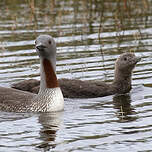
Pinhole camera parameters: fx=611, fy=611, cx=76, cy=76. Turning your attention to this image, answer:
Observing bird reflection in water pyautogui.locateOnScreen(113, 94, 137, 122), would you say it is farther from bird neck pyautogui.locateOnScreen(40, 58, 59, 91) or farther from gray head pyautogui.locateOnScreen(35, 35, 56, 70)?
gray head pyautogui.locateOnScreen(35, 35, 56, 70)

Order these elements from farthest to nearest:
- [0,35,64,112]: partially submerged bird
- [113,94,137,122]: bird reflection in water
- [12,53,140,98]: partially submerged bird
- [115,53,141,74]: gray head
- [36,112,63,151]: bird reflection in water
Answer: [115,53,141,74]: gray head → [12,53,140,98]: partially submerged bird → [0,35,64,112]: partially submerged bird → [113,94,137,122]: bird reflection in water → [36,112,63,151]: bird reflection in water

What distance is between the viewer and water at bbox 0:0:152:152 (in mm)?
9469

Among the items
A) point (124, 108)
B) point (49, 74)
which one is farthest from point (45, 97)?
point (124, 108)

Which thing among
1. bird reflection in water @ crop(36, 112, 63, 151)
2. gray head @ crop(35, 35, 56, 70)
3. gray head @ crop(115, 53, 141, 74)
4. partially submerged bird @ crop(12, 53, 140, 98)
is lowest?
bird reflection in water @ crop(36, 112, 63, 151)

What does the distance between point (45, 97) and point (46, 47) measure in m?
0.96

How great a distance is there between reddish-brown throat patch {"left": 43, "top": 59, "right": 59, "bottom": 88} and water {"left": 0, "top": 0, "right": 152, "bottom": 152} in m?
0.55

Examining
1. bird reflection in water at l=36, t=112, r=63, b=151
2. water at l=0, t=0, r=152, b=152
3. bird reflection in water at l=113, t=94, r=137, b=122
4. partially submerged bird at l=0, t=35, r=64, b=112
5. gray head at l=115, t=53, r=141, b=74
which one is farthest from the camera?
gray head at l=115, t=53, r=141, b=74

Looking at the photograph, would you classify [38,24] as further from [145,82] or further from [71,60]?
[145,82]

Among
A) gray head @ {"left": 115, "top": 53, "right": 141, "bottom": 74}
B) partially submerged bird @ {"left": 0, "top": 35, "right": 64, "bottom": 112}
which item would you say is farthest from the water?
gray head @ {"left": 115, "top": 53, "right": 141, "bottom": 74}

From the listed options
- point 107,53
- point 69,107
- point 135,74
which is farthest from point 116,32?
point 69,107

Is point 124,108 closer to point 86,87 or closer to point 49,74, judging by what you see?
point 86,87

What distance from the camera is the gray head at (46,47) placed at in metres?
11.0

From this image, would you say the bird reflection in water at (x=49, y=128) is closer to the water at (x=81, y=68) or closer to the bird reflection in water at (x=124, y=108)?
the water at (x=81, y=68)

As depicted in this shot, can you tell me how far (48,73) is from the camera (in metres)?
11.3
